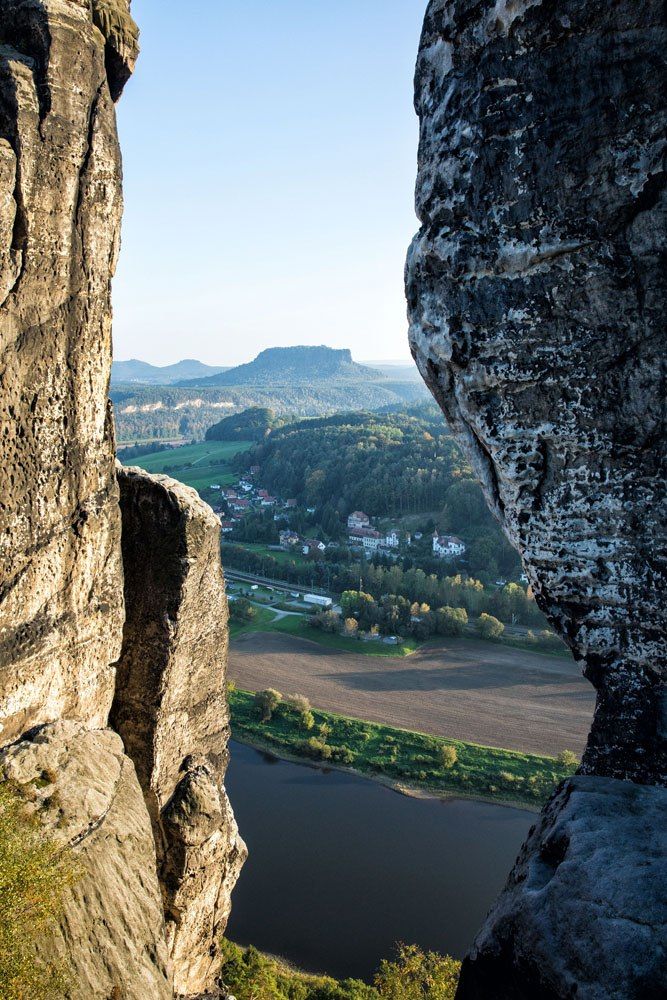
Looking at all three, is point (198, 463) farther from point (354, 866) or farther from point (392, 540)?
point (354, 866)

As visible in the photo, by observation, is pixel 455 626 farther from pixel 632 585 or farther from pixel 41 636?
pixel 632 585

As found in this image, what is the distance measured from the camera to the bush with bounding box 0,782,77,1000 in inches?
186

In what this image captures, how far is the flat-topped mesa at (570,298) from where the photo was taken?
3084 millimetres

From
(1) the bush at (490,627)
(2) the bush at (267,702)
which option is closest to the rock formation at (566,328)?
(2) the bush at (267,702)

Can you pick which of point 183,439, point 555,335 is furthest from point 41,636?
point 183,439

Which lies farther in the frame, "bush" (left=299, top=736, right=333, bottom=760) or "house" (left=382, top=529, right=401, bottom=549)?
"house" (left=382, top=529, right=401, bottom=549)

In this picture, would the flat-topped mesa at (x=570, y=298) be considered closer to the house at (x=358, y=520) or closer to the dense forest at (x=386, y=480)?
the dense forest at (x=386, y=480)

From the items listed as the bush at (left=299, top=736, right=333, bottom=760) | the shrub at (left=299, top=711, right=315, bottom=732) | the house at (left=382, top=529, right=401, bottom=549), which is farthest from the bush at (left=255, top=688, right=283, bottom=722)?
the house at (left=382, top=529, right=401, bottom=549)

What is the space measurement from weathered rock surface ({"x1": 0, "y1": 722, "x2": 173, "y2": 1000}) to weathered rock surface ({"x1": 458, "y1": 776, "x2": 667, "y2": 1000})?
356cm

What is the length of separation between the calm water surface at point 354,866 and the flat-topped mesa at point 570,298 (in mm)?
16147

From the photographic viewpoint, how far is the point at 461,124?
134 inches

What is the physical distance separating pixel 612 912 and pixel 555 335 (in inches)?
88.1

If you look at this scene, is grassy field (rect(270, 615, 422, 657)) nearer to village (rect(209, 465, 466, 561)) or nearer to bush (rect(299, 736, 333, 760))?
bush (rect(299, 736, 333, 760))

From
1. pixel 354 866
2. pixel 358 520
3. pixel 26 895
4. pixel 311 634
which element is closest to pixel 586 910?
pixel 26 895
